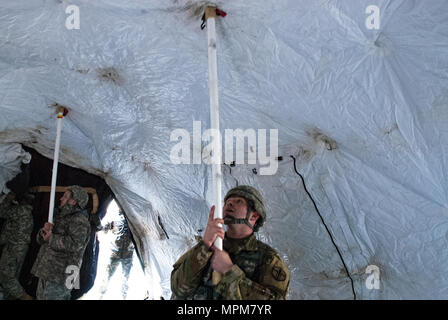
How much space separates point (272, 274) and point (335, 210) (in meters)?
1.13

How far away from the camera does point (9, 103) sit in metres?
3.29

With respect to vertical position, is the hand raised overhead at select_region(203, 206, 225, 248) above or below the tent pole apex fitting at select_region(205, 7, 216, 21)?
below

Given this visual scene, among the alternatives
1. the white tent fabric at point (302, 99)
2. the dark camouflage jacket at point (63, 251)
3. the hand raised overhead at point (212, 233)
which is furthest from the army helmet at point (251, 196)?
the dark camouflage jacket at point (63, 251)

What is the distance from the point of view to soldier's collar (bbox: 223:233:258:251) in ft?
6.31

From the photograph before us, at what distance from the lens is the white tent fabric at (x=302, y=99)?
2.09 meters

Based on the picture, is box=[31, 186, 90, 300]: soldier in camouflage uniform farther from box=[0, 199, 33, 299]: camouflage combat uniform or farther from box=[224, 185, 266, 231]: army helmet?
box=[224, 185, 266, 231]: army helmet

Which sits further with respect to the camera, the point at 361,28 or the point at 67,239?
the point at 67,239

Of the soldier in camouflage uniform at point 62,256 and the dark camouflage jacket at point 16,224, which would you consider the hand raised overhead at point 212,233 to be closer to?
the soldier in camouflage uniform at point 62,256

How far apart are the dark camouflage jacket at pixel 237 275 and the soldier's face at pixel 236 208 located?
131 millimetres

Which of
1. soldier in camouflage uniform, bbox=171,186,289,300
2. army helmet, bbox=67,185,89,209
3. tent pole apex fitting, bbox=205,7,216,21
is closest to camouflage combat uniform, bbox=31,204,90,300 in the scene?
army helmet, bbox=67,185,89,209

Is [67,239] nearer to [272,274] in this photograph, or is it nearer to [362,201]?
[272,274]

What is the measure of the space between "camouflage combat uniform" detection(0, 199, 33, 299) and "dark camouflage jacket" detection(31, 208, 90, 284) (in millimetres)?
679
